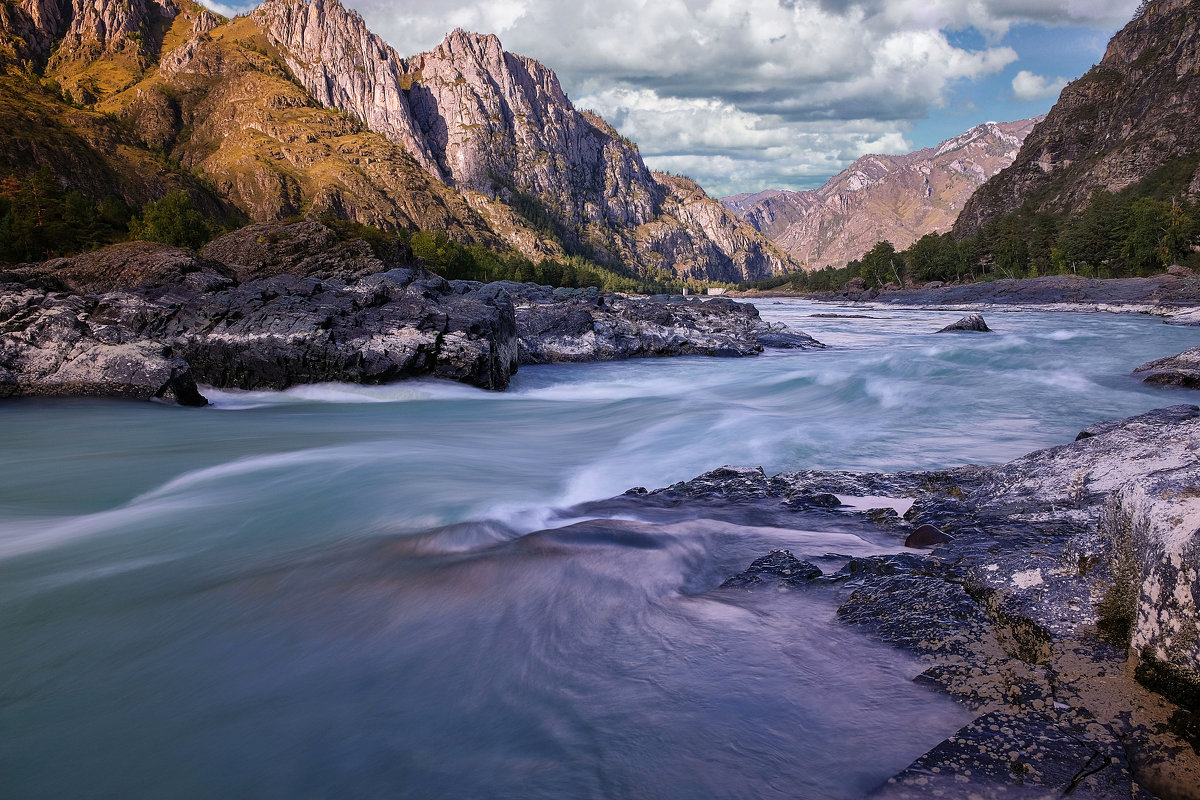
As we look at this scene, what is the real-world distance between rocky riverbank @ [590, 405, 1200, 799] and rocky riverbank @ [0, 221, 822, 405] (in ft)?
44.9

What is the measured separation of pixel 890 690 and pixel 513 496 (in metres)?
5.45

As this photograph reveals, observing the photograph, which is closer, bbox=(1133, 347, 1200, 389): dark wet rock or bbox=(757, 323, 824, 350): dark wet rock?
bbox=(1133, 347, 1200, 389): dark wet rock

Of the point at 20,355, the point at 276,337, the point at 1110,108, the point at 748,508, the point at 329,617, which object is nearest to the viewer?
the point at 329,617

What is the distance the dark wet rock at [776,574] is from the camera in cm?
440

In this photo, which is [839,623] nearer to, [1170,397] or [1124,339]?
[1170,397]

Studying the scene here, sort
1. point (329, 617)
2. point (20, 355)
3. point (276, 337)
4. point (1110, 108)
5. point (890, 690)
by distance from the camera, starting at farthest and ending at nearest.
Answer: point (1110, 108) < point (276, 337) < point (20, 355) < point (329, 617) < point (890, 690)

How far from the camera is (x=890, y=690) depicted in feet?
10.4

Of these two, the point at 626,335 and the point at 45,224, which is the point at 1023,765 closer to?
the point at 626,335

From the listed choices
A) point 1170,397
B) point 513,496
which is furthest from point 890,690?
point 1170,397

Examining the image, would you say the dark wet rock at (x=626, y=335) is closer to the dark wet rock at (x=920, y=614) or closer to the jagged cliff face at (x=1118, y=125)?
A: the dark wet rock at (x=920, y=614)

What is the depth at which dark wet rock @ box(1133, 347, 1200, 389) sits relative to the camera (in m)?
14.1

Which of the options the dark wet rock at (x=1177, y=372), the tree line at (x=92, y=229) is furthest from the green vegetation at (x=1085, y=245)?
the tree line at (x=92, y=229)

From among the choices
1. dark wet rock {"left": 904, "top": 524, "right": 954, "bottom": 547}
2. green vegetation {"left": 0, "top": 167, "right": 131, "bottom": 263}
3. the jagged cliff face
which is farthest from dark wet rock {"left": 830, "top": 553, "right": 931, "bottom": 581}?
the jagged cliff face

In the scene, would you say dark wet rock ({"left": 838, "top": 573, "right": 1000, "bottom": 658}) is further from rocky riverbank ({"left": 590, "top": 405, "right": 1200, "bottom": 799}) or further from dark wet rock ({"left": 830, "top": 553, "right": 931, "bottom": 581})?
dark wet rock ({"left": 830, "top": 553, "right": 931, "bottom": 581})
